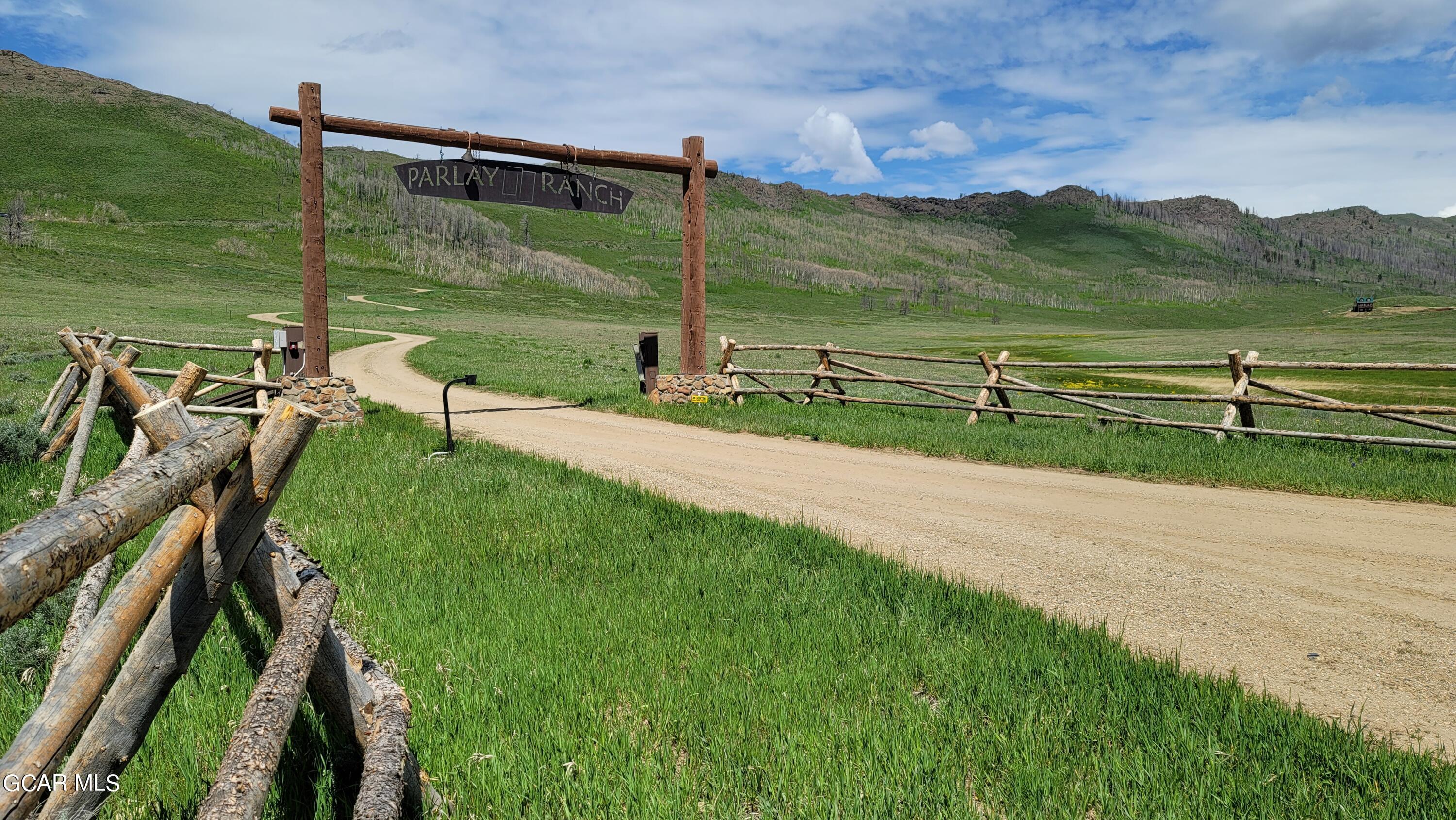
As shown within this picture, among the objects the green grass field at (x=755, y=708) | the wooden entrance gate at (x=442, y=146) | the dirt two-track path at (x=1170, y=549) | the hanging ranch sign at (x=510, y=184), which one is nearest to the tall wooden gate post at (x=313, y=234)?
the wooden entrance gate at (x=442, y=146)

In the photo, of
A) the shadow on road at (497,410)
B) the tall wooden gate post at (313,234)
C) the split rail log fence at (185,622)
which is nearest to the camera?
the split rail log fence at (185,622)

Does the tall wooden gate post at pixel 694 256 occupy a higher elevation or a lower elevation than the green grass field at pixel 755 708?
higher

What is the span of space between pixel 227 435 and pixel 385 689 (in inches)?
49.7

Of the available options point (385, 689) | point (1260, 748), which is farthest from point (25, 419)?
point (1260, 748)

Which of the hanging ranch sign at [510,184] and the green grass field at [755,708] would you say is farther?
the hanging ranch sign at [510,184]

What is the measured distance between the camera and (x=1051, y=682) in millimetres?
4172

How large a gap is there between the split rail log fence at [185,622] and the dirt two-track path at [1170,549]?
4.33m

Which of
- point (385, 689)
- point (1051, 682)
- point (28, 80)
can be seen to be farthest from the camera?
point (28, 80)

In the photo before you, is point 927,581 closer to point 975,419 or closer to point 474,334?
point 975,419

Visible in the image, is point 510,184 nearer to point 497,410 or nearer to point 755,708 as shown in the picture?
point 497,410

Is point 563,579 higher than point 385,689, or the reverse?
point 385,689

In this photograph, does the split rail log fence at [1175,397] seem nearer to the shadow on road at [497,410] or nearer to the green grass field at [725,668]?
the green grass field at [725,668]

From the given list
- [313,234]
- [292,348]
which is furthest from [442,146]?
[292,348]

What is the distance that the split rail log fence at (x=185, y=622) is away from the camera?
188cm
